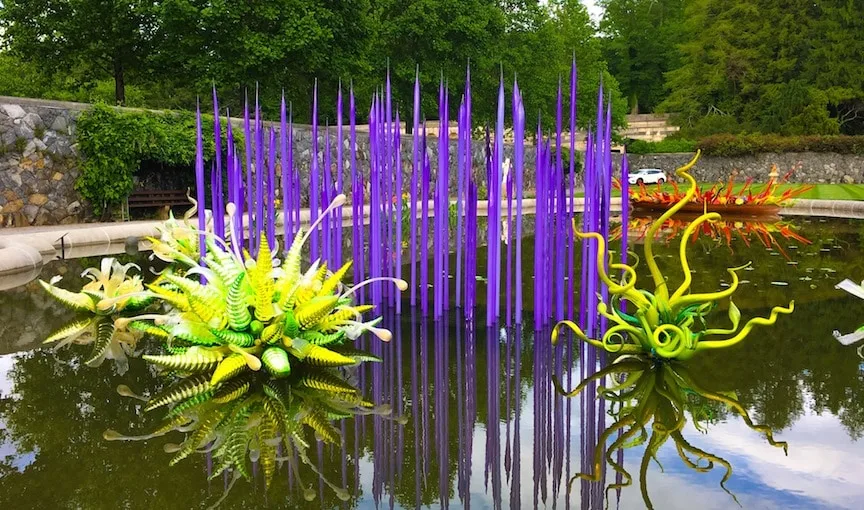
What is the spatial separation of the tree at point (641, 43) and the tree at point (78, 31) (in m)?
37.0

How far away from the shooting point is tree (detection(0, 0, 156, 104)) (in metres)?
22.3

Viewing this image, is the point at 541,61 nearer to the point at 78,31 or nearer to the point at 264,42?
the point at 264,42

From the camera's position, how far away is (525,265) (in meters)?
7.82

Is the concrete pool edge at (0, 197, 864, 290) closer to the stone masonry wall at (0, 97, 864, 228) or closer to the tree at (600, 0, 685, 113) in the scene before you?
the stone masonry wall at (0, 97, 864, 228)

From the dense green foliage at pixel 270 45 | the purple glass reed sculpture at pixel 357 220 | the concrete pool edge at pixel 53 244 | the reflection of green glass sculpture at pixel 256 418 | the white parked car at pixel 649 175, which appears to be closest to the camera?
the reflection of green glass sculpture at pixel 256 418

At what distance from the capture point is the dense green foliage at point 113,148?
1316cm

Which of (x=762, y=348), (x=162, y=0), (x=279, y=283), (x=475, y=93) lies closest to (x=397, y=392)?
(x=279, y=283)

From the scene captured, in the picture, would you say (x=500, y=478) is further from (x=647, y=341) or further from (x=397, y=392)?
(x=647, y=341)

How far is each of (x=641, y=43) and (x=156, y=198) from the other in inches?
1841

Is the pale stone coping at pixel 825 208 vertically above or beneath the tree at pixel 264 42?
beneath

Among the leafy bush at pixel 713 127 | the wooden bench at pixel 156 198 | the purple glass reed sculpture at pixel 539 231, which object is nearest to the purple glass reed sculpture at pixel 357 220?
the purple glass reed sculpture at pixel 539 231

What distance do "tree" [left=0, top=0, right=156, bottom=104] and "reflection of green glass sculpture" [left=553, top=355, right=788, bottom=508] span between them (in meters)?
20.8

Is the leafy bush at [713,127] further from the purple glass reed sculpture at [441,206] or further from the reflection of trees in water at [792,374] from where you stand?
the reflection of trees in water at [792,374]

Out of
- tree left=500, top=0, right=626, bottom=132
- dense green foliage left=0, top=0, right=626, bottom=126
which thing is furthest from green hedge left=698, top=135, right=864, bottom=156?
dense green foliage left=0, top=0, right=626, bottom=126
